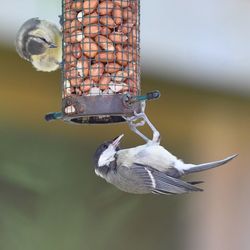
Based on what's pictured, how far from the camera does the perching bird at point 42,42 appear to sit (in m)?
3.03

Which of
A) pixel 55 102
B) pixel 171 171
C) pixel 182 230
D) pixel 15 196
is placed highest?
pixel 55 102

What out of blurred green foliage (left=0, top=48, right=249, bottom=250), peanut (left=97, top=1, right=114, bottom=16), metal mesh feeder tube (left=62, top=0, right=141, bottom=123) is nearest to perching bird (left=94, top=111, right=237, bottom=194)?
metal mesh feeder tube (left=62, top=0, right=141, bottom=123)

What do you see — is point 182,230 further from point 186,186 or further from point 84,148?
point 186,186

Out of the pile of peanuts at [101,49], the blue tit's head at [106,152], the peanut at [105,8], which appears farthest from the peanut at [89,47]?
the blue tit's head at [106,152]

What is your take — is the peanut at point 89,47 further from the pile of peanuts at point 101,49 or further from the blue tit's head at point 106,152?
the blue tit's head at point 106,152

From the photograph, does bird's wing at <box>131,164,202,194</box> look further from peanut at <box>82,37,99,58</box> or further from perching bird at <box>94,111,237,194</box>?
peanut at <box>82,37,99,58</box>

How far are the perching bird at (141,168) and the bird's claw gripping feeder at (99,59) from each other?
20cm

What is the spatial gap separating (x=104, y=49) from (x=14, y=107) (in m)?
1.35

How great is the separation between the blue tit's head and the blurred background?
1.12 m

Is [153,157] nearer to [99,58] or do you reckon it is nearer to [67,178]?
[99,58]

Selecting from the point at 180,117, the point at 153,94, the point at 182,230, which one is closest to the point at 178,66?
the point at 180,117

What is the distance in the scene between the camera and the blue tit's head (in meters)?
2.67

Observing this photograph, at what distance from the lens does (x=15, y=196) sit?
3750 millimetres

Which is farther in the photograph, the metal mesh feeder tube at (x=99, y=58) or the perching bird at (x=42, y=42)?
the perching bird at (x=42, y=42)
